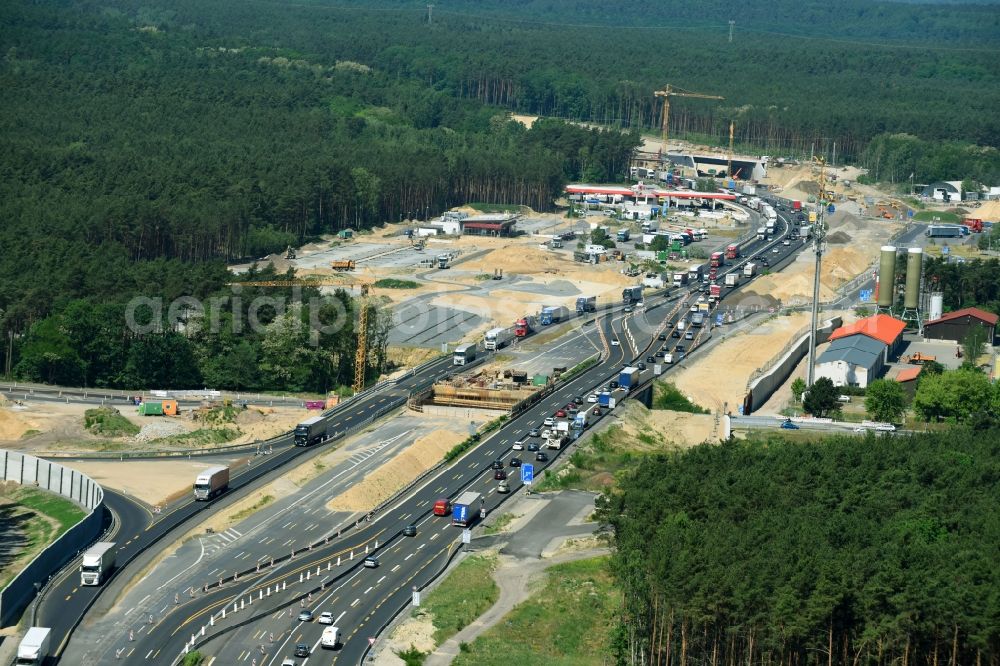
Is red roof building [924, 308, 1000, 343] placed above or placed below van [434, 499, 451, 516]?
above

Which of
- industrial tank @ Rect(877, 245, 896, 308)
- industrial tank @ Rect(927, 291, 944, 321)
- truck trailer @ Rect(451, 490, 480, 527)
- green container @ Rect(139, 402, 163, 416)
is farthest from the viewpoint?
industrial tank @ Rect(927, 291, 944, 321)

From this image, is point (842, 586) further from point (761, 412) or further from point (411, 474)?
point (761, 412)

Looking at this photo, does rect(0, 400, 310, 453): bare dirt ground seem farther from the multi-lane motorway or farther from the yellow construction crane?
the yellow construction crane

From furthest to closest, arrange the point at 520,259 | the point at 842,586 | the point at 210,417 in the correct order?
1. the point at 520,259
2. the point at 210,417
3. the point at 842,586

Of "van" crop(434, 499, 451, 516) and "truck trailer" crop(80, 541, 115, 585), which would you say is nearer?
"truck trailer" crop(80, 541, 115, 585)

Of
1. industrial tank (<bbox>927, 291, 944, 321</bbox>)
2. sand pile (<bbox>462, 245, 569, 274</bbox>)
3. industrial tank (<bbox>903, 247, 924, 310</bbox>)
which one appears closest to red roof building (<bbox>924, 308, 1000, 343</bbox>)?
industrial tank (<bbox>927, 291, 944, 321</bbox>)

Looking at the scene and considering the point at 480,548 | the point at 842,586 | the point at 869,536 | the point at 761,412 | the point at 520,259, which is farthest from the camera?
the point at 520,259

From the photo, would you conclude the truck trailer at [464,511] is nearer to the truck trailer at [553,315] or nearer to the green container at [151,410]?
the green container at [151,410]

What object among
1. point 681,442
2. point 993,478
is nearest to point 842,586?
point 993,478
